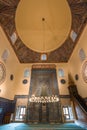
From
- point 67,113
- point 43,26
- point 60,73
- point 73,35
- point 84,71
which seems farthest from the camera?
point 60,73

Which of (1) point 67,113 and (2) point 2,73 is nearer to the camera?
(2) point 2,73

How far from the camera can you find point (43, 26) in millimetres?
9602

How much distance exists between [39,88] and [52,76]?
2.18 metres

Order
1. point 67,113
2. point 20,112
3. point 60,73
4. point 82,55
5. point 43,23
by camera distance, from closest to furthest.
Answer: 1. point 82,55
2. point 67,113
3. point 20,112
4. point 43,23
5. point 60,73

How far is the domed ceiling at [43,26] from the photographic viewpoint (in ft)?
23.8

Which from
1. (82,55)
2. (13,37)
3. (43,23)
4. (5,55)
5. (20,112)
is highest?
(43,23)

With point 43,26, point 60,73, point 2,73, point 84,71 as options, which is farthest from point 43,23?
point 2,73

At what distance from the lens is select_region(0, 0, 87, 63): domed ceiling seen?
23.8 feet

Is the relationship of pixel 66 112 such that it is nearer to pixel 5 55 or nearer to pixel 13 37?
pixel 5 55

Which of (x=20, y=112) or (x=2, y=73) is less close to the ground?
(x=2, y=73)

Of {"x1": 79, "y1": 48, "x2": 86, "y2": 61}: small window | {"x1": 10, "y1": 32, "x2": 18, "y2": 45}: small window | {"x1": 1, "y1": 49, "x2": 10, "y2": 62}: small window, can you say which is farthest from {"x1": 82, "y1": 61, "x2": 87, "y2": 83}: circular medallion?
{"x1": 1, "y1": 49, "x2": 10, "y2": 62}: small window

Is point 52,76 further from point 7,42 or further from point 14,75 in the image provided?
point 7,42

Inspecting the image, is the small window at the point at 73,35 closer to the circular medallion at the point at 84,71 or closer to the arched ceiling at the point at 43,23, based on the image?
the arched ceiling at the point at 43,23

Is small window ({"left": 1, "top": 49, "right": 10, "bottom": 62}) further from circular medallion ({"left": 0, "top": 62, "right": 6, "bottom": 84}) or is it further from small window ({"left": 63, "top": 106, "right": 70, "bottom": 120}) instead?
small window ({"left": 63, "top": 106, "right": 70, "bottom": 120})
